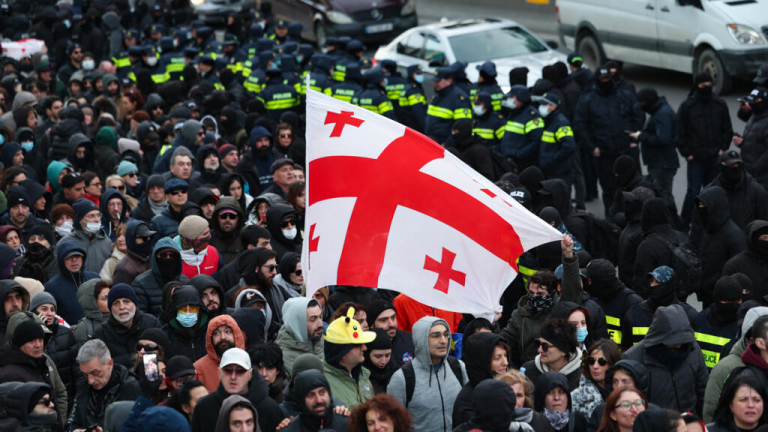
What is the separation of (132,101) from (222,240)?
300 inches

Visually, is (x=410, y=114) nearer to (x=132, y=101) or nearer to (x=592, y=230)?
(x=132, y=101)

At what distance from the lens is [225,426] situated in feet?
19.2

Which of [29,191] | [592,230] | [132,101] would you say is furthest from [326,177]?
[132,101]

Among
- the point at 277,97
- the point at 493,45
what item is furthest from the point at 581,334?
the point at 493,45

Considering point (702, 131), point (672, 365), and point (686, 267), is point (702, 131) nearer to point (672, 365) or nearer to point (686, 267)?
point (686, 267)

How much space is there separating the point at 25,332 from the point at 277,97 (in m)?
9.15

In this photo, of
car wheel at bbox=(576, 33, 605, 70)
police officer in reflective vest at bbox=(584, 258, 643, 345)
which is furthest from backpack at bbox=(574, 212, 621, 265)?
car wheel at bbox=(576, 33, 605, 70)

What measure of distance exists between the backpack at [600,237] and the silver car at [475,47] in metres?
6.34

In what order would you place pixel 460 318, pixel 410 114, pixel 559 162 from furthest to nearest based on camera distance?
pixel 410 114
pixel 559 162
pixel 460 318

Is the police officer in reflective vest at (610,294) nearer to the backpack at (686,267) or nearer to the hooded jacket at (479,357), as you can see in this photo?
the backpack at (686,267)

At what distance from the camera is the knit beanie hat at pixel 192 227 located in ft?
30.7

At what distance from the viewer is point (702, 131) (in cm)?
1275

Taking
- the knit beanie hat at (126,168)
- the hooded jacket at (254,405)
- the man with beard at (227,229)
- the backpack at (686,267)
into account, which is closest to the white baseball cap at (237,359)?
the hooded jacket at (254,405)

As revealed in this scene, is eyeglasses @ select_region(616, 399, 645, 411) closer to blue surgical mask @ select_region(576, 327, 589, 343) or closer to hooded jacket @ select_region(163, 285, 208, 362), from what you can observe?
blue surgical mask @ select_region(576, 327, 589, 343)
